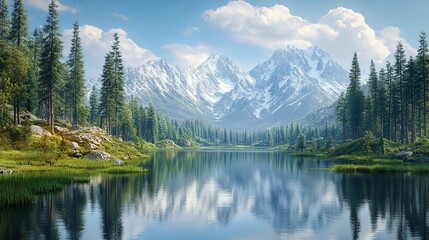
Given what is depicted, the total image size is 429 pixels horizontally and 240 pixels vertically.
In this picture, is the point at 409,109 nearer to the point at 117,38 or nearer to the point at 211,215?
the point at 117,38

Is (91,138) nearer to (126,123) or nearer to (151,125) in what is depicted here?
(126,123)

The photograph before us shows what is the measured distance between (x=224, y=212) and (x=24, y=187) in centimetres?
1651

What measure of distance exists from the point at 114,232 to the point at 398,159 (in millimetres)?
64226

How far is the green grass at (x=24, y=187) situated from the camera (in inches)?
1129

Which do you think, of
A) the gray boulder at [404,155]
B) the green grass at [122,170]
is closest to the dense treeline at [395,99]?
the gray boulder at [404,155]

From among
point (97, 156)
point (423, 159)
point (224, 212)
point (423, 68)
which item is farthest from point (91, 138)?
point (423, 68)

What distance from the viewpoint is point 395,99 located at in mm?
97688

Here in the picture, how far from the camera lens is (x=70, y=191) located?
36469 millimetres

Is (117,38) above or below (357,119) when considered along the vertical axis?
above

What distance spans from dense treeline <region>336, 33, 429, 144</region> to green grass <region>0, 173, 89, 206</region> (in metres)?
72.1

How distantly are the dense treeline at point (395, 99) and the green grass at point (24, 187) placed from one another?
72.1 m

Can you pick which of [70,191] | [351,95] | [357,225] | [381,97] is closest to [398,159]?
[381,97]

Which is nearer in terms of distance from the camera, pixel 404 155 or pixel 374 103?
pixel 404 155

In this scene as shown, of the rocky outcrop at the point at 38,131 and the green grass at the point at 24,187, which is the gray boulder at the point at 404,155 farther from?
the rocky outcrop at the point at 38,131
